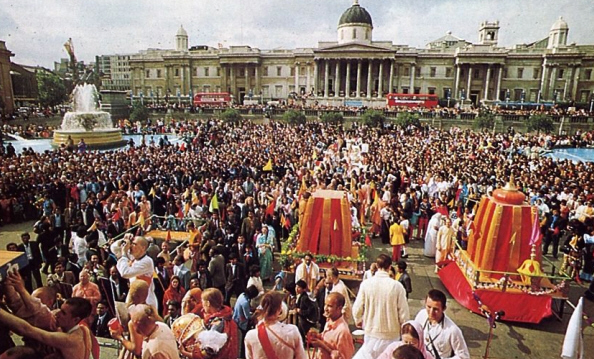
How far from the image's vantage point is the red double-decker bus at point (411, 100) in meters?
48.4

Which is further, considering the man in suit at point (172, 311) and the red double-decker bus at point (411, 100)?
the red double-decker bus at point (411, 100)

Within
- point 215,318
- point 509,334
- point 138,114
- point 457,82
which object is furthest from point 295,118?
point 215,318

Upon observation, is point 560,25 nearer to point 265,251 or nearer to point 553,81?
point 553,81

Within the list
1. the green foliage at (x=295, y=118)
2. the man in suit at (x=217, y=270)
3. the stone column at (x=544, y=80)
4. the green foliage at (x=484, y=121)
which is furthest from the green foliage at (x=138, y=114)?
the stone column at (x=544, y=80)

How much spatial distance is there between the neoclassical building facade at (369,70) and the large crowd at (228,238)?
37.6 meters

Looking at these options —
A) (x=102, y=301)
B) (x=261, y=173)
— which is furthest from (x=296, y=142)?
(x=102, y=301)

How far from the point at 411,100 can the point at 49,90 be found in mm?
52539

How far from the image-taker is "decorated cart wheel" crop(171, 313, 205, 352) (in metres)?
3.62

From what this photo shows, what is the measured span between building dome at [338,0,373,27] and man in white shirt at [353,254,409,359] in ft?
206

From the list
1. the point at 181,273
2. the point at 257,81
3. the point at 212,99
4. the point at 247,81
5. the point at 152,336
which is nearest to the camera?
the point at 152,336

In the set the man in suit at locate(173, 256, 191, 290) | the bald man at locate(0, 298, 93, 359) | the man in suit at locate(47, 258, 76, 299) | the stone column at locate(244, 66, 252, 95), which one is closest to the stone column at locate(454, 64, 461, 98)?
the stone column at locate(244, 66, 252, 95)

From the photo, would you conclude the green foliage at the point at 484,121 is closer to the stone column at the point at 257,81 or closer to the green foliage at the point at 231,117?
the green foliage at the point at 231,117

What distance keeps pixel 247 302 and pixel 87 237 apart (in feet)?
14.4

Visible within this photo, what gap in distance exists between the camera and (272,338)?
3.17 metres
